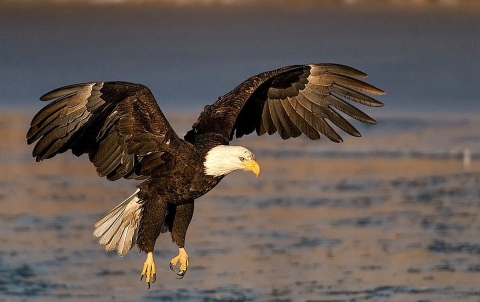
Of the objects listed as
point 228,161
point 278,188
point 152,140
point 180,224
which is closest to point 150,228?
point 180,224

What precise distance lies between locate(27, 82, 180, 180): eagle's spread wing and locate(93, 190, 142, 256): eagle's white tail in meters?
0.28

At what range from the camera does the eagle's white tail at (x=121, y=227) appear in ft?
25.1

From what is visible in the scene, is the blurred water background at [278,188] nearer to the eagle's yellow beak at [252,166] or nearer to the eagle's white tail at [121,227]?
the eagle's white tail at [121,227]

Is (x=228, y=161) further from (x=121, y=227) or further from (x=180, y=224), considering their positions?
(x=121, y=227)

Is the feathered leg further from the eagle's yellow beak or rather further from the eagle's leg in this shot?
the eagle's yellow beak

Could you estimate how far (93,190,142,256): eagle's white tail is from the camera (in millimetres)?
7637

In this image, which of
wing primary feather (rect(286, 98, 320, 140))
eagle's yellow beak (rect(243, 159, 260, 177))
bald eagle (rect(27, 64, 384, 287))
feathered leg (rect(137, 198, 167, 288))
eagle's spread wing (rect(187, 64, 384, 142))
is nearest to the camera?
eagle's yellow beak (rect(243, 159, 260, 177))

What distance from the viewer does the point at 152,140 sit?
7.27 m

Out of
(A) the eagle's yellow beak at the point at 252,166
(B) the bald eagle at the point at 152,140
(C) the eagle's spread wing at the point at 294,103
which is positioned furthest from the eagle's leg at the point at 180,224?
(A) the eagle's yellow beak at the point at 252,166

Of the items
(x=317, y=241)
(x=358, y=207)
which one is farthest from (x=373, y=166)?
(x=317, y=241)

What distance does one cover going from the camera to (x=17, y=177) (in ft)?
42.3

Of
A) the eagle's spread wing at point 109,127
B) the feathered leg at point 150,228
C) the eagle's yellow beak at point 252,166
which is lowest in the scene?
the feathered leg at point 150,228

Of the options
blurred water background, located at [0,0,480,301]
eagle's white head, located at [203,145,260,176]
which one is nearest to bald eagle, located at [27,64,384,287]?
eagle's white head, located at [203,145,260,176]

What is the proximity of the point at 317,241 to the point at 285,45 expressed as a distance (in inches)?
492
